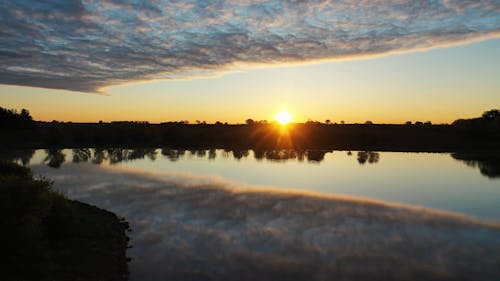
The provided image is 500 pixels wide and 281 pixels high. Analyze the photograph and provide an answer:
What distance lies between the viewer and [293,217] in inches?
784

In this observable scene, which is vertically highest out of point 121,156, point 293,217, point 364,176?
point 121,156

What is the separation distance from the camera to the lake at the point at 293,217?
44.3 feet

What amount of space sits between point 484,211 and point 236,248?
14.6 meters

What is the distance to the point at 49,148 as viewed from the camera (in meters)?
62.5

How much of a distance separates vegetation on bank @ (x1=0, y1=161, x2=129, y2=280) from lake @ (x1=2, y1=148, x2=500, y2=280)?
3.11ft

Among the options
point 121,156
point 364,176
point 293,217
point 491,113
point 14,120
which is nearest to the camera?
point 293,217

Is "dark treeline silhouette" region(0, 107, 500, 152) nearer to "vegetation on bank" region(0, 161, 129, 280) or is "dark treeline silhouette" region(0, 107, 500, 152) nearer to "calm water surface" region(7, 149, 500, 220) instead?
"calm water surface" region(7, 149, 500, 220)

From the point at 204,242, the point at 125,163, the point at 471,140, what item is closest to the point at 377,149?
the point at 471,140

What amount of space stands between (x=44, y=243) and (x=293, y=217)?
1079 centimetres

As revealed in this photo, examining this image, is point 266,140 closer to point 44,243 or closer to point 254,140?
point 254,140

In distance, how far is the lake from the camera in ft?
44.3

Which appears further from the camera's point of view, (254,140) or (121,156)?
(254,140)

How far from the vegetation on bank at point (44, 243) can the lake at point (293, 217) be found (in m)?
0.95

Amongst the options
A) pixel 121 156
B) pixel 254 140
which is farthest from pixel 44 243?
pixel 254 140
